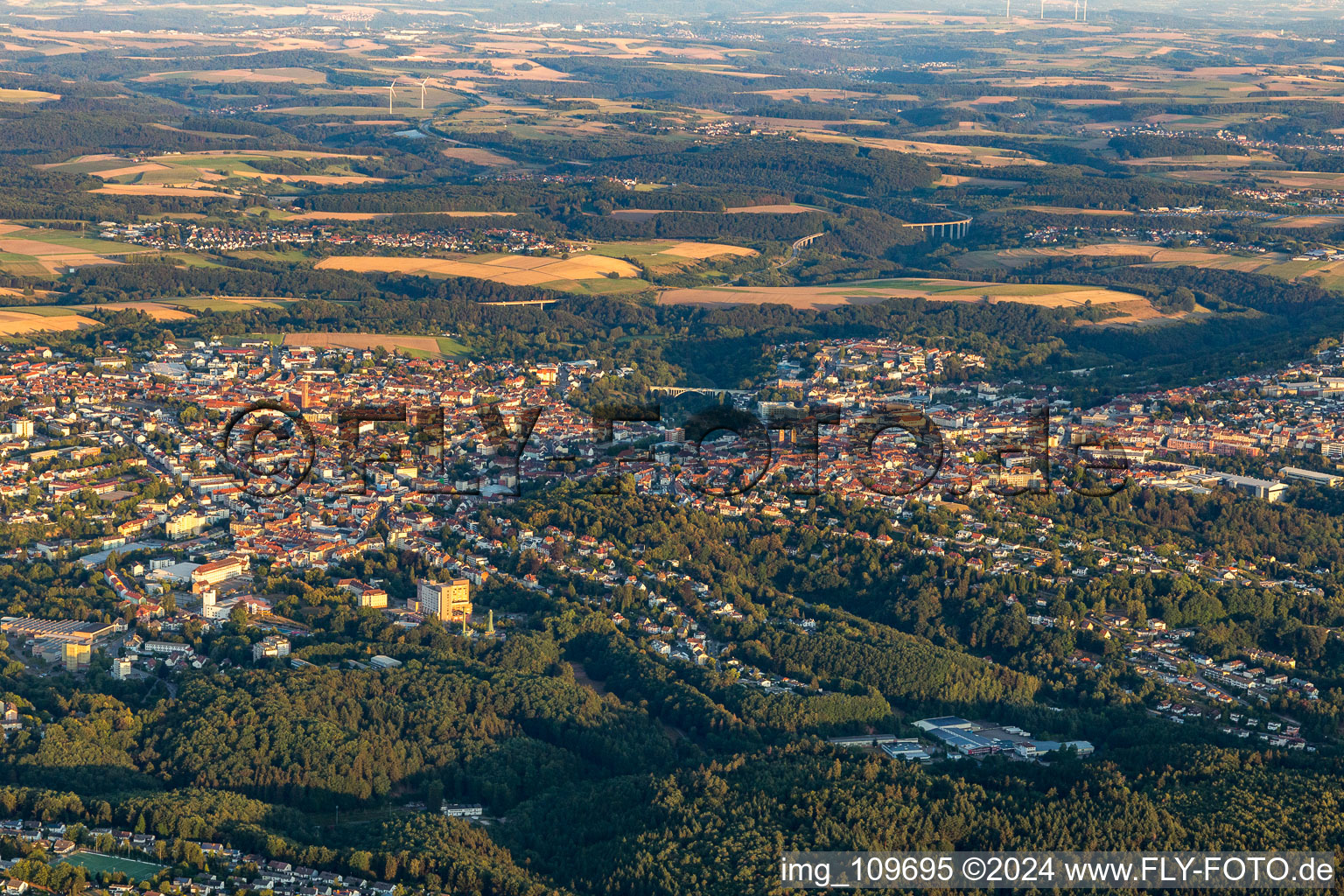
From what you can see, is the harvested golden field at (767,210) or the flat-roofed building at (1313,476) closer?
the flat-roofed building at (1313,476)

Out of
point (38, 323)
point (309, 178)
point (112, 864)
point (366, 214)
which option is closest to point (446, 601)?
point (112, 864)

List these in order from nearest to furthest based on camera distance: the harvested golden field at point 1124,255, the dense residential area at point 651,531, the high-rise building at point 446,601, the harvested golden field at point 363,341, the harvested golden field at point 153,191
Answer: the dense residential area at point 651,531, the high-rise building at point 446,601, the harvested golden field at point 363,341, the harvested golden field at point 1124,255, the harvested golden field at point 153,191

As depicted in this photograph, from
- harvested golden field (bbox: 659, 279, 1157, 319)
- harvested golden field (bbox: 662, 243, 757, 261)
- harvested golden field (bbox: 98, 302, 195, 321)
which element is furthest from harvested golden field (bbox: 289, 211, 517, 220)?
harvested golden field (bbox: 98, 302, 195, 321)

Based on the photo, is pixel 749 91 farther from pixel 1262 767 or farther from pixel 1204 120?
pixel 1262 767

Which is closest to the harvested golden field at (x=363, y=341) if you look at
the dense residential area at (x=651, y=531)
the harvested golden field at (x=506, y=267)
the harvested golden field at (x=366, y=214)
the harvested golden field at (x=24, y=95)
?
the dense residential area at (x=651, y=531)

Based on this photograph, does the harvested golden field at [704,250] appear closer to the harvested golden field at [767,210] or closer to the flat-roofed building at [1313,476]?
the harvested golden field at [767,210]

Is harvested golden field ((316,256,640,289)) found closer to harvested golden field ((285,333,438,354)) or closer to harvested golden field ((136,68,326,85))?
harvested golden field ((285,333,438,354))
